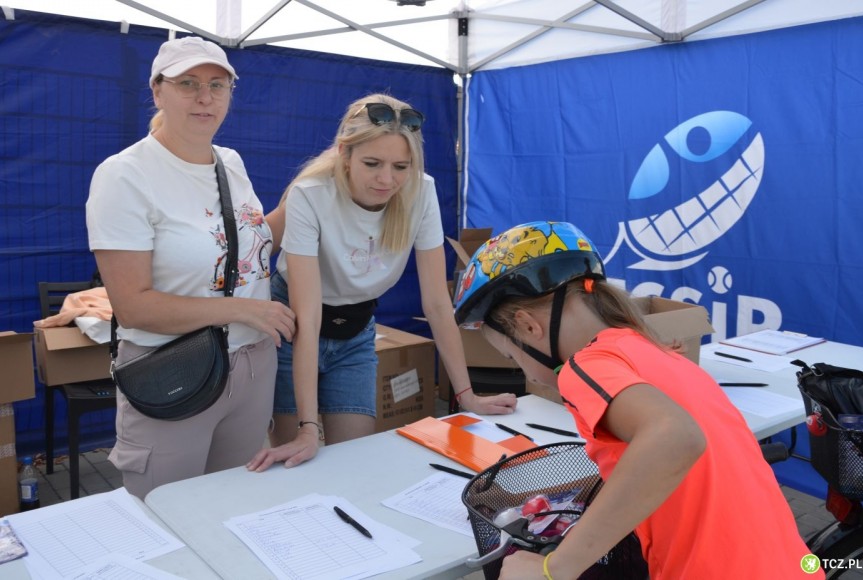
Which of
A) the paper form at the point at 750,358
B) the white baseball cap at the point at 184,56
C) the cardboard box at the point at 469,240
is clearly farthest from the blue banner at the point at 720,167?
the white baseball cap at the point at 184,56

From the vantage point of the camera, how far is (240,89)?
14.3ft

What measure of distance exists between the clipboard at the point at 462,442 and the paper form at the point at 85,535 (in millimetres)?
713

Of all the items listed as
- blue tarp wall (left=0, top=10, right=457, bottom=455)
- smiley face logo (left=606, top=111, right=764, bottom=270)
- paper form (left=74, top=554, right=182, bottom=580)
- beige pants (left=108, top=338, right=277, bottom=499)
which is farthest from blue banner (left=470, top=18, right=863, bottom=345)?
paper form (left=74, top=554, right=182, bottom=580)

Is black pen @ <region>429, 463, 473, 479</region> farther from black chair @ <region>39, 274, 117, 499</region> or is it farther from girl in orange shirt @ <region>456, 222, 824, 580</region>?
black chair @ <region>39, 274, 117, 499</region>

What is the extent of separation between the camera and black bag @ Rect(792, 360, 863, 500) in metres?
1.95

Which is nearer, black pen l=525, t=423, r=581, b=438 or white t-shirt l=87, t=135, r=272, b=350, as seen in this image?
white t-shirt l=87, t=135, r=272, b=350

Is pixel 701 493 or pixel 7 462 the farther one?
pixel 7 462

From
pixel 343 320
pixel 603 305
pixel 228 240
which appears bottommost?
pixel 343 320

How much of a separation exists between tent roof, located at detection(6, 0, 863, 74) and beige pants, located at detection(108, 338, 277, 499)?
107 inches

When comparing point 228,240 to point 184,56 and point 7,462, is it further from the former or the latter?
point 7,462

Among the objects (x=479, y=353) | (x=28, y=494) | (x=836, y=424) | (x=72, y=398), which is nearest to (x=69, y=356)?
(x=72, y=398)

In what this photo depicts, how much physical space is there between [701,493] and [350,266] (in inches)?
50.0

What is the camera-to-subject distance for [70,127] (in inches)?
152

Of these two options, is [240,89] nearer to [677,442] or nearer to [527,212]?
[527,212]
